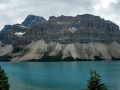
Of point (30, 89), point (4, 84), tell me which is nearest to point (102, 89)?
point (4, 84)

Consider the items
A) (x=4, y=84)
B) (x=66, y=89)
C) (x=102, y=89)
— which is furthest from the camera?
(x=66, y=89)

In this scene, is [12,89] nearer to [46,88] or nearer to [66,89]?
[46,88]

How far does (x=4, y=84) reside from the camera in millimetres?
40688

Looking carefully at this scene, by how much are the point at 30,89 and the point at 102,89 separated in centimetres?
6448

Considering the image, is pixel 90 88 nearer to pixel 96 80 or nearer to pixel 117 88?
pixel 96 80

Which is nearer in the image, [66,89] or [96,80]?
[96,80]

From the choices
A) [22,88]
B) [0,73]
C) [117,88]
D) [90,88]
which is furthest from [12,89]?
[90,88]

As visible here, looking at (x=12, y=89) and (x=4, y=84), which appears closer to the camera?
(x=4, y=84)

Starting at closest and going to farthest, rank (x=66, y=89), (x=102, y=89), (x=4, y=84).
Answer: (x=102, y=89), (x=4, y=84), (x=66, y=89)

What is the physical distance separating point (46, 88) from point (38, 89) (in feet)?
10.8

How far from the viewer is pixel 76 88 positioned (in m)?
88.9

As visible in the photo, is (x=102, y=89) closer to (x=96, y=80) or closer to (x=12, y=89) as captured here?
(x=96, y=80)

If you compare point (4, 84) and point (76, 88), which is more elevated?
point (4, 84)

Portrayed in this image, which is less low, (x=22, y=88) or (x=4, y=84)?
(x=4, y=84)
